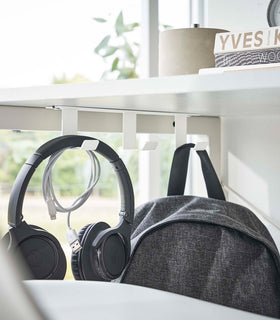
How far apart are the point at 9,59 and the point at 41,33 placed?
7.3 inches

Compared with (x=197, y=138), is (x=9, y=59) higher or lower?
higher

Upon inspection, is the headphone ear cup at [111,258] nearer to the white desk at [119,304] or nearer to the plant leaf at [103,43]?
the white desk at [119,304]

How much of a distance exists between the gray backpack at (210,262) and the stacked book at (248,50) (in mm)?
221

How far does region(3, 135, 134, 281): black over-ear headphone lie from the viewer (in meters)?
0.59

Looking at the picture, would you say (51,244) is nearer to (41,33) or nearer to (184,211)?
(184,211)

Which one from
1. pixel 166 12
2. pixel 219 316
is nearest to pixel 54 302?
pixel 219 316

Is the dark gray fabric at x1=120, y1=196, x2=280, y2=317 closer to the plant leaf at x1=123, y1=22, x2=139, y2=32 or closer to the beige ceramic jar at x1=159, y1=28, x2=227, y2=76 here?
the beige ceramic jar at x1=159, y1=28, x2=227, y2=76

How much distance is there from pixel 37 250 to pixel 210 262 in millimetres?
239

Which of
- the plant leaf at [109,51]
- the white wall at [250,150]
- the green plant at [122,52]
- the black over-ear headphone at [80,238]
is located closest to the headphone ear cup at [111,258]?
the black over-ear headphone at [80,238]

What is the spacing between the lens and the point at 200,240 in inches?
26.8

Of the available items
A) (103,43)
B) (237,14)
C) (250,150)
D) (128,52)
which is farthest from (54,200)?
(103,43)

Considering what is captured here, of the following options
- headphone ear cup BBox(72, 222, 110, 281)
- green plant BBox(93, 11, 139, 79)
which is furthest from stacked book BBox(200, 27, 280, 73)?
green plant BBox(93, 11, 139, 79)

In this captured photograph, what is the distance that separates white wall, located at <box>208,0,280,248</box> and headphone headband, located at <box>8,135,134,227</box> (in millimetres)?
483

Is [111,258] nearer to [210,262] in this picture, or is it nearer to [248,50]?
[210,262]
